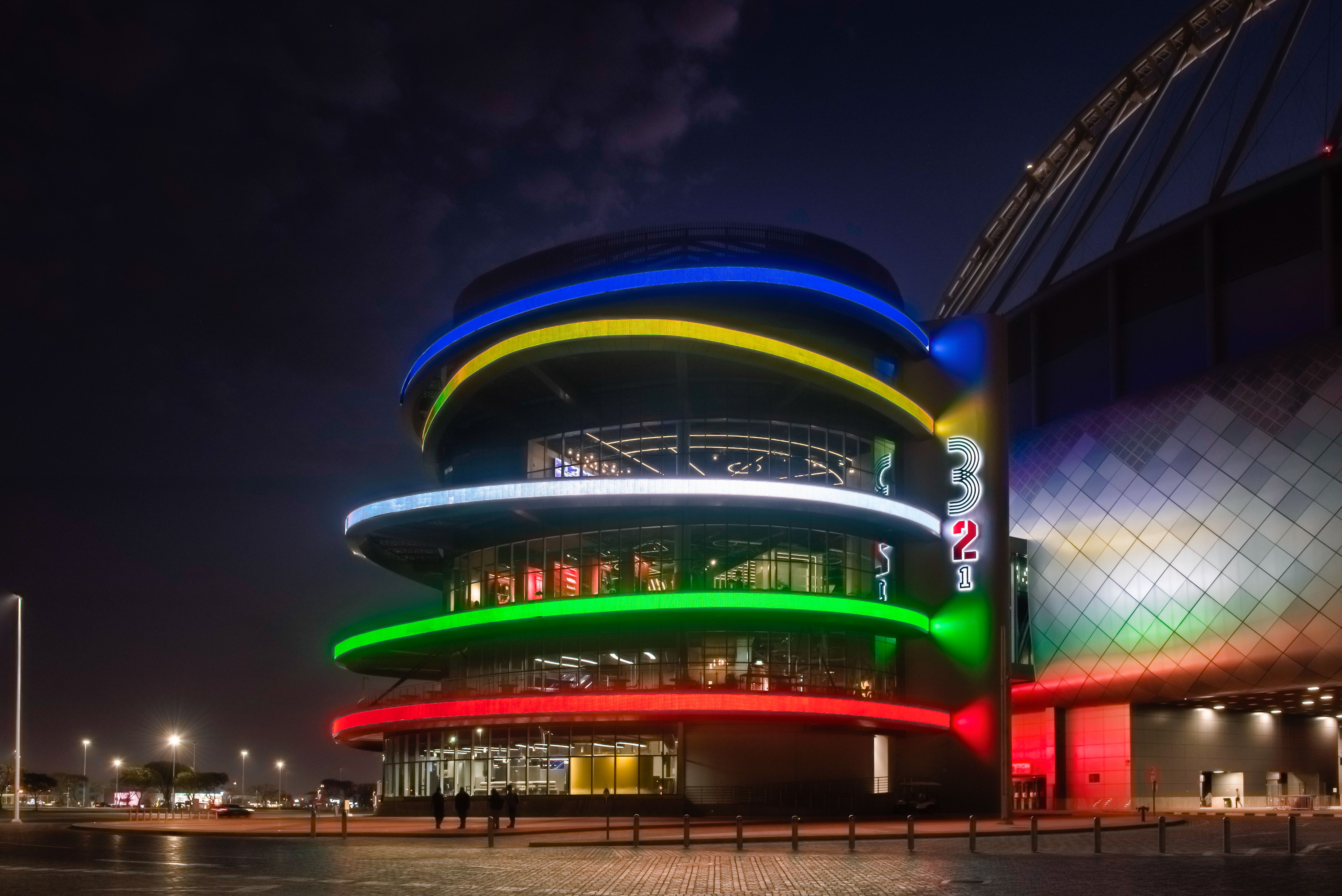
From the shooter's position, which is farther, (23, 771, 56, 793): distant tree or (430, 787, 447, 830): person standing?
(23, 771, 56, 793): distant tree

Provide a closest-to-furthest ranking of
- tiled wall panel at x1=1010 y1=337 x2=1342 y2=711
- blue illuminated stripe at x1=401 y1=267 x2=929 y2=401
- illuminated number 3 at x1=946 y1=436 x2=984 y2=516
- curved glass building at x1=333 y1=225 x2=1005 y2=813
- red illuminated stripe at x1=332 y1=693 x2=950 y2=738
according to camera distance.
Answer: red illuminated stripe at x1=332 y1=693 x2=950 y2=738, tiled wall panel at x1=1010 y1=337 x2=1342 y2=711, curved glass building at x1=333 y1=225 x2=1005 y2=813, blue illuminated stripe at x1=401 y1=267 x2=929 y2=401, illuminated number 3 at x1=946 y1=436 x2=984 y2=516

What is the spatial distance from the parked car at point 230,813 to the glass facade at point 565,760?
16002 millimetres

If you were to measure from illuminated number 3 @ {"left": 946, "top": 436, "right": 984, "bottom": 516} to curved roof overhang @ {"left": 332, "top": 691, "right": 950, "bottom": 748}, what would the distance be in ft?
34.7

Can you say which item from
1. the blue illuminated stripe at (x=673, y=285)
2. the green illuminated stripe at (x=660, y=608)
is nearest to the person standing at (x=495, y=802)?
the green illuminated stripe at (x=660, y=608)

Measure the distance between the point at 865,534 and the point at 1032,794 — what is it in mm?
17082

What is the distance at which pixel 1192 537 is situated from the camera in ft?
207

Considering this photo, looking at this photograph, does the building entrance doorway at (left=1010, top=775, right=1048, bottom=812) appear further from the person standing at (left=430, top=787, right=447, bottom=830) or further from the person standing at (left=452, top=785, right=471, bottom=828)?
the person standing at (left=452, top=785, right=471, bottom=828)

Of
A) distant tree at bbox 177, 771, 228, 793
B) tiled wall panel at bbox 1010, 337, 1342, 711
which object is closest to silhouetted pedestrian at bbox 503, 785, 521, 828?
tiled wall panel at bbox 1010, 337, 1342, 711

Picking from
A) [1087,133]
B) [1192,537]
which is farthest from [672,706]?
[1087,133]

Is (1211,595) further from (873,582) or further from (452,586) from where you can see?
(452,586)

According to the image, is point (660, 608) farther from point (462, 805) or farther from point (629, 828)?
point (629, 828)

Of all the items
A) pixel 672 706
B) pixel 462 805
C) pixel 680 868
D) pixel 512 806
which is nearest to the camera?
pixel 680 868

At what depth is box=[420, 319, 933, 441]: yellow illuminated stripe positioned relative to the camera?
191ft

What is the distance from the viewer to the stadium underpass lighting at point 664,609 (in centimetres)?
5691
